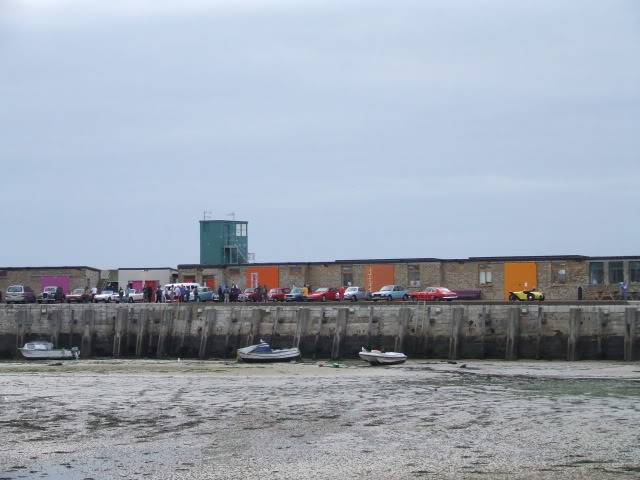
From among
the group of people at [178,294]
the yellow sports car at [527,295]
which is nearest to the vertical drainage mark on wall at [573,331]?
the yellow sports car at [527,295]

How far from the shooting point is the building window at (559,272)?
75.1m

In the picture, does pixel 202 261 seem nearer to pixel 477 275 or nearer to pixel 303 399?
pixel 477 275

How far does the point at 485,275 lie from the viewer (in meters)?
76.7

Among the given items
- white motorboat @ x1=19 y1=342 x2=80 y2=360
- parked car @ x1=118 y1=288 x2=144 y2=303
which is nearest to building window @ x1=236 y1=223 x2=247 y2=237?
parked car @ x1=118 y1=288 x2=144 y2=303

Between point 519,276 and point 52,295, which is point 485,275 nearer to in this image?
point 519,276

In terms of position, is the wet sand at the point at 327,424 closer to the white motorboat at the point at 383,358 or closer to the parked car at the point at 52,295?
the white motorboat at the point at 383,358

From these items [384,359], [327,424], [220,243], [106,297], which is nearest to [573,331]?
[384,359]

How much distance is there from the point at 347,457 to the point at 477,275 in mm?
53148

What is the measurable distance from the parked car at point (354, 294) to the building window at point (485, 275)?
864 centimetres

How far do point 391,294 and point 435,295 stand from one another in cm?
389

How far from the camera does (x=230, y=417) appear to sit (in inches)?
1239

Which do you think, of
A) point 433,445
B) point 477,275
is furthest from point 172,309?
point 433,445

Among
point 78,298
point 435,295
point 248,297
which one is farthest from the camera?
point 78,298

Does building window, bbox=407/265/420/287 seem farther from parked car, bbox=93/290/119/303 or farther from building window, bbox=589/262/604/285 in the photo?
parked car, bbox=93/290/119/303
